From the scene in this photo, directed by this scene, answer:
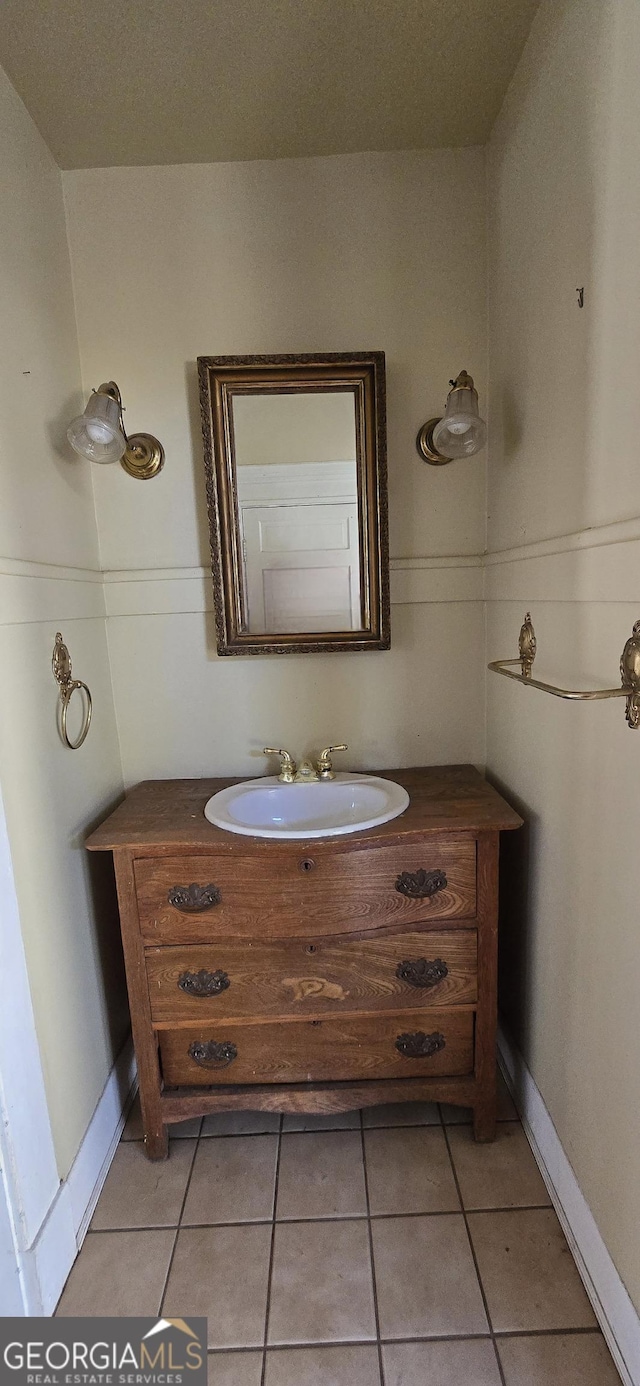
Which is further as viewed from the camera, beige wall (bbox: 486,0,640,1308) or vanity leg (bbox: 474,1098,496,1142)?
vanity leg (bbox: 474,1098,496,1142)

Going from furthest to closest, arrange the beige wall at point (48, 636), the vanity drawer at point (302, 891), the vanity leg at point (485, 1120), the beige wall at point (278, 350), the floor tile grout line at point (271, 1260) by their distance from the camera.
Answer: the beige wall at point (278, 350) < the vanity leg at point (485, 1120) < the vanity drawer at point (302, 891) < the beige wall at point (48, 636) < the floor tile grout line at point (271, 1260)

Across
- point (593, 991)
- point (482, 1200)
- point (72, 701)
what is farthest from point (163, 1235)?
point (72, 701)

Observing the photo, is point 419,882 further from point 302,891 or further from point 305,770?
point 305,770

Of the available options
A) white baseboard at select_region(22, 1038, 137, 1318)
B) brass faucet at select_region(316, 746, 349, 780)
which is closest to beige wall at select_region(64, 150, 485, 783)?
brass faucet at select_region(316, 746, 349, 780)

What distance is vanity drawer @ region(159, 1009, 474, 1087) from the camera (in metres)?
1.30

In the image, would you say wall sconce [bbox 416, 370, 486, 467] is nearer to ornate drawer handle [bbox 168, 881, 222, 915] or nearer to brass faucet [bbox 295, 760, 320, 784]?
brass faucet [bbox 295, 760, 320, 784]

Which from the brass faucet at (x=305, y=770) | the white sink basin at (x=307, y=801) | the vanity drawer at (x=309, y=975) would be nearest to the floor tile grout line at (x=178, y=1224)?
the vanity drawer at (x=309, y=975)

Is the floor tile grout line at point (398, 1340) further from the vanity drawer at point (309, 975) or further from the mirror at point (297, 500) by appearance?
the mirror at point (297, 500)

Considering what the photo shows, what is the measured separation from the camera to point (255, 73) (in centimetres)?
119

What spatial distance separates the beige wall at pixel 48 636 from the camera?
111cm

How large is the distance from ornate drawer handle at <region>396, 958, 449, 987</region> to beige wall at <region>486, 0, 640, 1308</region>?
21 cm

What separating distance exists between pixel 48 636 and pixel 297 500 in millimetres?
628

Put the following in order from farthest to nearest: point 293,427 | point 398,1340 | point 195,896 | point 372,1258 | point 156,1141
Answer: point 293,427
point 156,1141
point 195,896
point 372,1258
point 398,1340

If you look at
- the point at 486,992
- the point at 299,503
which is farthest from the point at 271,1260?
the point at 299,503
